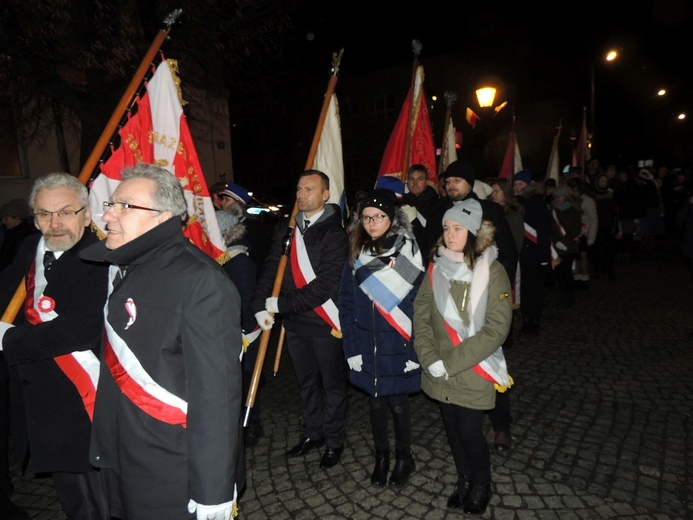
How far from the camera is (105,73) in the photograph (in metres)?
8.02

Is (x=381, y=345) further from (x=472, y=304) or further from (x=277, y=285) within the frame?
(x=277, y=285)

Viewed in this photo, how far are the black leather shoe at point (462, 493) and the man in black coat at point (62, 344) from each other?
205 cm

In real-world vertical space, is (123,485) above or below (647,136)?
below

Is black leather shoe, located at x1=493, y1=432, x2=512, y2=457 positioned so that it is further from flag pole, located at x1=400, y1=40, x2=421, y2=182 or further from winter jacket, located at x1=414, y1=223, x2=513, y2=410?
flag pole, located at x1=400, y1=40, x2=421, y2=182

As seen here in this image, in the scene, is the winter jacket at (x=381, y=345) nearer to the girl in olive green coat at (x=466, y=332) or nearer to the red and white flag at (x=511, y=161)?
the girl in olive green coat at (x=466, y=332)

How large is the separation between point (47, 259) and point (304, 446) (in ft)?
7.77

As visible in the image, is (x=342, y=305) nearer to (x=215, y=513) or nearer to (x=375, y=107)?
(x=215, y=513)

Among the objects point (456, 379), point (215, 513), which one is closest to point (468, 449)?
point (456, 379)

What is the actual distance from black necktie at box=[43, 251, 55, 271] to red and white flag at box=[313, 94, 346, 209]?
8.86 ft

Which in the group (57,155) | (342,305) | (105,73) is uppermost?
(105,73)

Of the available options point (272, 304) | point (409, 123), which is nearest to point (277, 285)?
point (272, 304)

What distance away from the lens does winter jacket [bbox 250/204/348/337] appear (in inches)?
137

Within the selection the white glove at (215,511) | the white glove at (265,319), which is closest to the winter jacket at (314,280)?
the white glove at (265,319)

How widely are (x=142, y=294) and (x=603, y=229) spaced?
32.1 ft
